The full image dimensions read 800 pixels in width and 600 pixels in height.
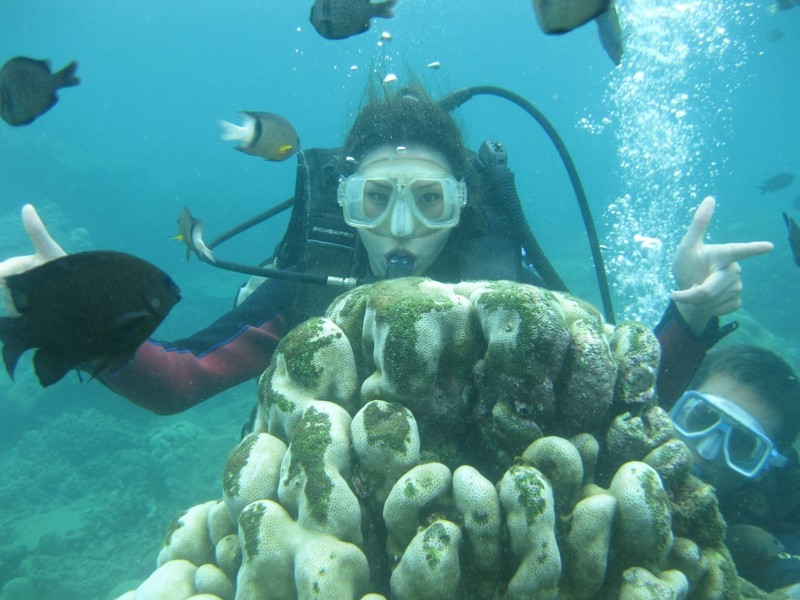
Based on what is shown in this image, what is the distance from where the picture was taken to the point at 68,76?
9.00ft

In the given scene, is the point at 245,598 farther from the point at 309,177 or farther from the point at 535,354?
the point at 309,177

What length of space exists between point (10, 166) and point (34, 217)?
3782cm

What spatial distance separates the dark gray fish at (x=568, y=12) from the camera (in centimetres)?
198

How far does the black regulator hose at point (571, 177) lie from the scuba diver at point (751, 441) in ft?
3.55

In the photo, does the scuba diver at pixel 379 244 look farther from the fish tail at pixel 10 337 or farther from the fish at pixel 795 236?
the fish at pixel 795 236

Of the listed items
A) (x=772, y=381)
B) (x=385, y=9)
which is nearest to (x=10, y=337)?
(x=385, y=9)

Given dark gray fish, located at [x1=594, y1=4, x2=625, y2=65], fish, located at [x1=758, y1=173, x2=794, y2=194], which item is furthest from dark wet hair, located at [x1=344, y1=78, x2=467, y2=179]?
fish, located at [x1=758, y1=173, x2=794, y2=194]

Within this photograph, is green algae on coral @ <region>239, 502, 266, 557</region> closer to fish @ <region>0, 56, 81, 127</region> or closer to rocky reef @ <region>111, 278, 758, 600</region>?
rocky reef @ <region>111, 278, 758, 600</region>

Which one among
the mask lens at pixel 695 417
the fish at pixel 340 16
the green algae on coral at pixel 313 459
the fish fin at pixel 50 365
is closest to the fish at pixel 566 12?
the fish at pixel 340 16

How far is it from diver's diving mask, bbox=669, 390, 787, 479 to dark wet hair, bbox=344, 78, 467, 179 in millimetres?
2788

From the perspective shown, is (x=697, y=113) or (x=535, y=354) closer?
(x=535, y=354)

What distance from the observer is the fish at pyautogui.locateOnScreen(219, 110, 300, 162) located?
3.42 meters

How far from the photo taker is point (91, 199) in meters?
32.8

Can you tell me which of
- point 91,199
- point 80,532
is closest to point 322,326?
point 80,532
